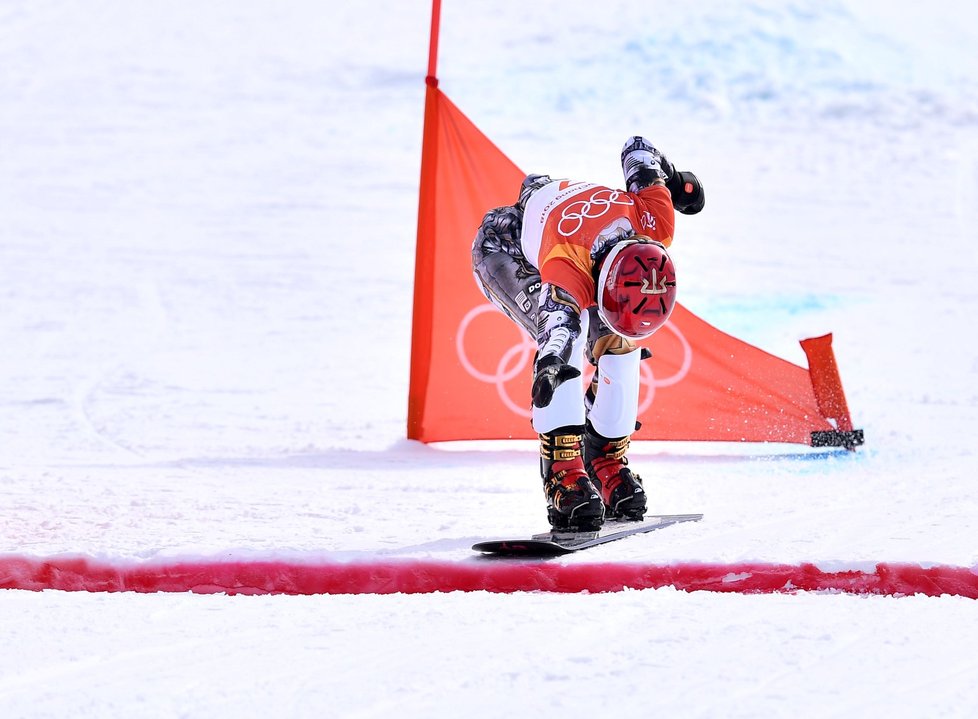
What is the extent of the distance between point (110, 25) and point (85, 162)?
769 centimetres

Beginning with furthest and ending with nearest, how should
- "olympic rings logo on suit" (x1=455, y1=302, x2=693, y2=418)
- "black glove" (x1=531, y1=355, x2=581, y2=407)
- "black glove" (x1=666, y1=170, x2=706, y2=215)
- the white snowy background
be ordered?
"olympic rings logo on suit" (x1=455, y1=302, x2=693, y2=418) → "black glove" (x1=666, y1=170, x2=706, y2=215) → "black glove" (x1=531, y1=355, x2=581, y2=407) → the white snowy background

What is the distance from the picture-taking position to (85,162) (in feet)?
44.9

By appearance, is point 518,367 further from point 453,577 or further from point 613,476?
point 453,577

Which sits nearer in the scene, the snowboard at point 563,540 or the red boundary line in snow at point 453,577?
the red boundary line in snow at point 453,577

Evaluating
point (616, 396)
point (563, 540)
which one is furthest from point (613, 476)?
point (563, 540)

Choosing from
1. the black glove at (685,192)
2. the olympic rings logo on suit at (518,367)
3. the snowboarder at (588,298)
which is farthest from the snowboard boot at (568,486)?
the olympic rings logo on suit at (518,367)

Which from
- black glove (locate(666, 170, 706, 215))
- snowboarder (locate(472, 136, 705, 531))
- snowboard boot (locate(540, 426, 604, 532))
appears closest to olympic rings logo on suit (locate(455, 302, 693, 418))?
snowboarder (locate(472, 136, 705, 531))

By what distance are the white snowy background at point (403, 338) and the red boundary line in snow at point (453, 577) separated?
0.30 feet

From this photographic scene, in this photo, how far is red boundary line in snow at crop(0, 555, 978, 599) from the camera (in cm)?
280

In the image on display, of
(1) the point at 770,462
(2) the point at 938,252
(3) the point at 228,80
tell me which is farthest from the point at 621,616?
(3) the point at 228,80

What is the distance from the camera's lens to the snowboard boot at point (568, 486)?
3309 millimetres

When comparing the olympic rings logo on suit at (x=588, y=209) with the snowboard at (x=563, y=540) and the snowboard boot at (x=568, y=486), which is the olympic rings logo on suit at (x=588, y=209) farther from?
the snowboard at (x=563, y=540)

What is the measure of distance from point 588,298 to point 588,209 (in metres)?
0.29

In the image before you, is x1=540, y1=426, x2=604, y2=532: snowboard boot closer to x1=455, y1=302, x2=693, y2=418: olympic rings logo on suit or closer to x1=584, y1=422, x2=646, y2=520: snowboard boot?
x1=584, y1=422, x2=646, y2=520: snowboard boot
